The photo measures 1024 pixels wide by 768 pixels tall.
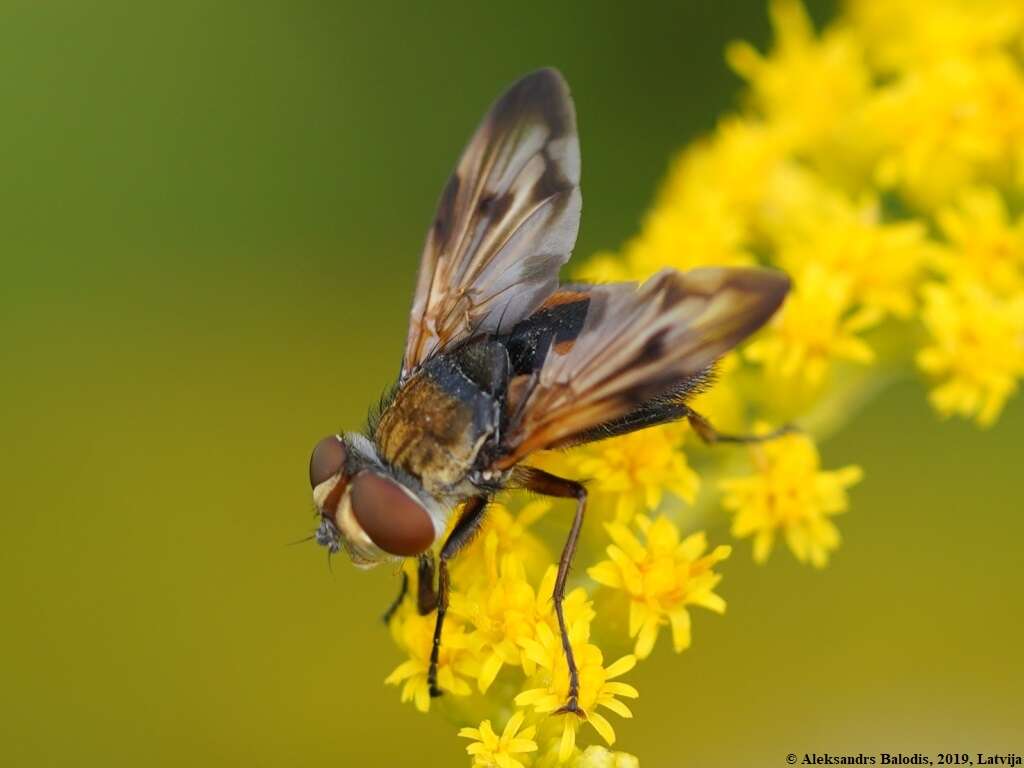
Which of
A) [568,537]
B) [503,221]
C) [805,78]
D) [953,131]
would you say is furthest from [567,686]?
[805,78]

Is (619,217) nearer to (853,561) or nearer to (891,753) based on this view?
(853,561)

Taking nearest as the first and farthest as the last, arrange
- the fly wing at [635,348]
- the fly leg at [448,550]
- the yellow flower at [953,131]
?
the fly wing at [635,348] → the fly leg at [448,550] → the yellow flower at [953,131]

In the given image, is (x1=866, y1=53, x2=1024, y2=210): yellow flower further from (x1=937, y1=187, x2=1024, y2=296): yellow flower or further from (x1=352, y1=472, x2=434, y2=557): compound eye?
(x1=352, y1=472, x2=434, y2=557): compound eye

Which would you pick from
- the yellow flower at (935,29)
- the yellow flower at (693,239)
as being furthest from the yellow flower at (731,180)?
the yellow flower at (935,29)

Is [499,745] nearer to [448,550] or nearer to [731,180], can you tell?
[448,550]

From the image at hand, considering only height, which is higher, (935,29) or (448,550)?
(935,29)

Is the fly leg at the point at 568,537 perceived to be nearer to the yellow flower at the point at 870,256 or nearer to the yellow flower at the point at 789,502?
the yellow flower at the point at 789,502

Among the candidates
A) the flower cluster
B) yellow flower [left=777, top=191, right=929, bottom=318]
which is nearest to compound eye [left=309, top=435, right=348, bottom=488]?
the flower cluster

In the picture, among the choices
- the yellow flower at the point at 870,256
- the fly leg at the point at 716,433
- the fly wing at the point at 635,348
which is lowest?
the fly wing at the point at 635,348
